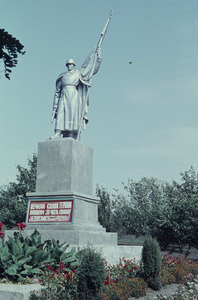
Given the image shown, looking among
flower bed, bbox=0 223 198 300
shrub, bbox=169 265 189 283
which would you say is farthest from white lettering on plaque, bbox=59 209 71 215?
shrub, bbox=169 265 189 283

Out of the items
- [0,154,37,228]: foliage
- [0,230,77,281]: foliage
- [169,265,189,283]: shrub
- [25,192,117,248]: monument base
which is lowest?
[169,265,189,283]: shrub

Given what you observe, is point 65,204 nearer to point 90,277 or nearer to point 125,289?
point 125,289

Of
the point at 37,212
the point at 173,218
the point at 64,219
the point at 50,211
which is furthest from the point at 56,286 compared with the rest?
the point at 173,218

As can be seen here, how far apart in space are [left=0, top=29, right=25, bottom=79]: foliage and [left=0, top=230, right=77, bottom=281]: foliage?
3810mm

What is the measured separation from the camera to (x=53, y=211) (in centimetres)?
1070

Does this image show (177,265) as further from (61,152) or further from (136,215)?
(136,215)

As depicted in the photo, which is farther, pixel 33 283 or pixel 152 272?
pixel 152 272

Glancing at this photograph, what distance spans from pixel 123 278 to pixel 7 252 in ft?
10.3

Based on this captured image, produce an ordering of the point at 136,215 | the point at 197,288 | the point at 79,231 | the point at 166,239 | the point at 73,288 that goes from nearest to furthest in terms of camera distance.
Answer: the point at 73,288 → the point at 197,288 → the point at 79,231 → the point at 166,239 → the point at 136,215

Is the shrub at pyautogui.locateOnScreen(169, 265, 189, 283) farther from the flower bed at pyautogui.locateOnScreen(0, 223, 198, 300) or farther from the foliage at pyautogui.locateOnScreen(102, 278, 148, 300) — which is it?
the foliage at pyautogui.locateOnScreen(102, 278, 148, 300)

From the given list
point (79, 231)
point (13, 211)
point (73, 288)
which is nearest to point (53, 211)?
point (79, 231)

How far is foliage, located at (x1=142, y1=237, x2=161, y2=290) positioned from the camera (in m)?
9.04

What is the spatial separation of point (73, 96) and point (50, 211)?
4320 mm

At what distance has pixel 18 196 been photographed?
27.6 metres
